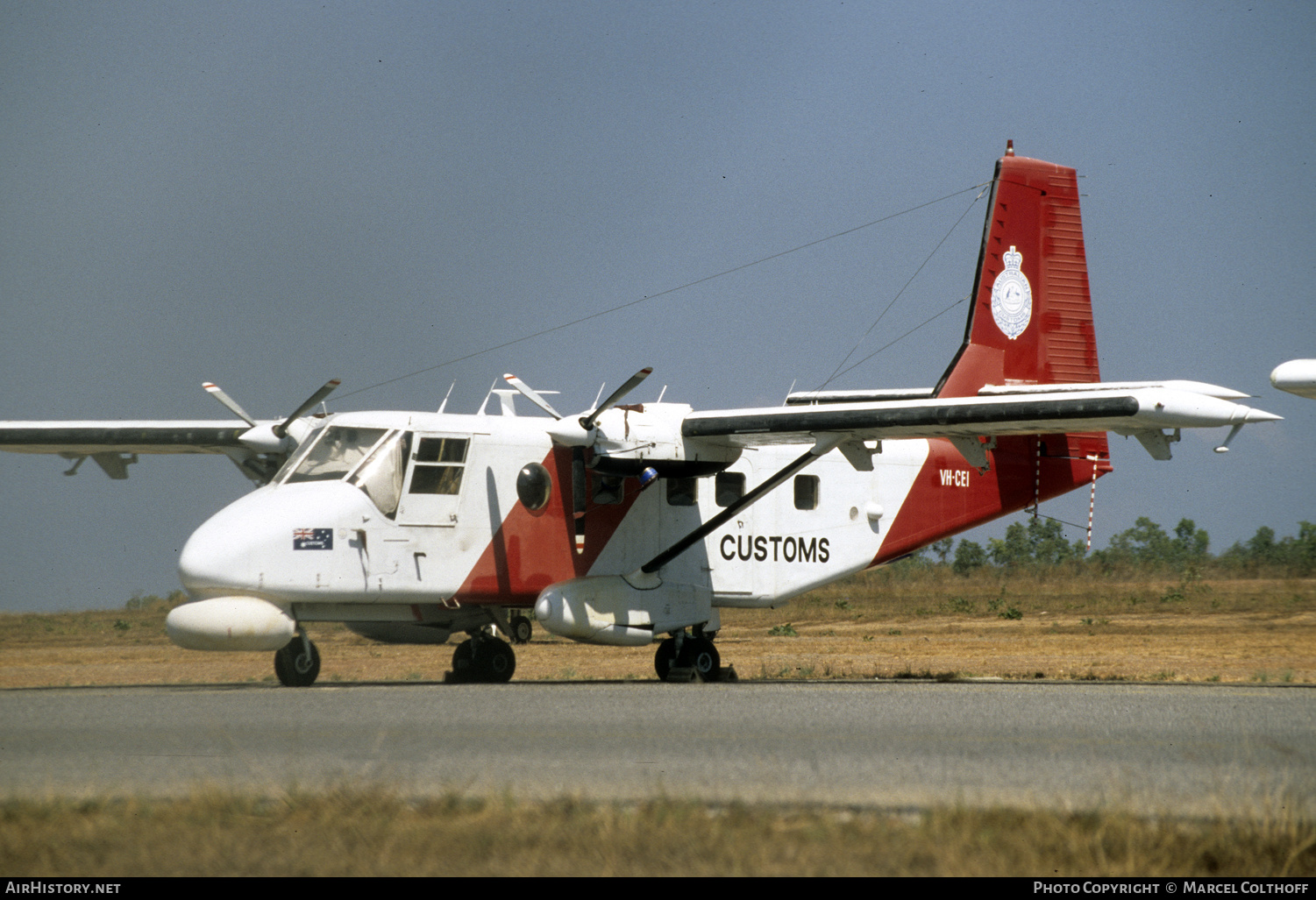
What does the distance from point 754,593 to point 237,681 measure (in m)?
6.88

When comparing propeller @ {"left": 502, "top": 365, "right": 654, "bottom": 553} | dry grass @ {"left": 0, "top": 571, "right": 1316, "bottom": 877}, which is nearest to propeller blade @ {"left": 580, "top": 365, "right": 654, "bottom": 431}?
propeller @ {"left": 502, "top": 365, "right": 654, "bottom": 553}

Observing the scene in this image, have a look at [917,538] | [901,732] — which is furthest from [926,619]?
[901,732]

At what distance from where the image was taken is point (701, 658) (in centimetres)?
1744

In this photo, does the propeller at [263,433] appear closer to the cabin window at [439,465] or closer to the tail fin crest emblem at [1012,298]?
the cabin window at [439,465]

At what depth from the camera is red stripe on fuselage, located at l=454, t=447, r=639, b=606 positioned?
15.8 metres

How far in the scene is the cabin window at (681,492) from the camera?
17.3 metres

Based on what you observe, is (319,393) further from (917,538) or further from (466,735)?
(917,538)

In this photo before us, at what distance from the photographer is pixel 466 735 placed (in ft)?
31.0

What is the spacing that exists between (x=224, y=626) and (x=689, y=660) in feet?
21.1

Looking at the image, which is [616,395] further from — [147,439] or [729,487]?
[147,439]

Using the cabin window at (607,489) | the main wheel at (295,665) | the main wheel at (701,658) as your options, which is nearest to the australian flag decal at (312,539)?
the main wheel at (295,665)

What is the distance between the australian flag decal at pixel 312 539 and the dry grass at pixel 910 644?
9.70ft

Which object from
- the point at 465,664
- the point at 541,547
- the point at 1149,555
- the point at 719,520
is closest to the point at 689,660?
the point at 719,520

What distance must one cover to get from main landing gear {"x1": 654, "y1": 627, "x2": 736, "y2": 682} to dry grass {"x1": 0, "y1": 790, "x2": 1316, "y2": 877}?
11.0 meters
